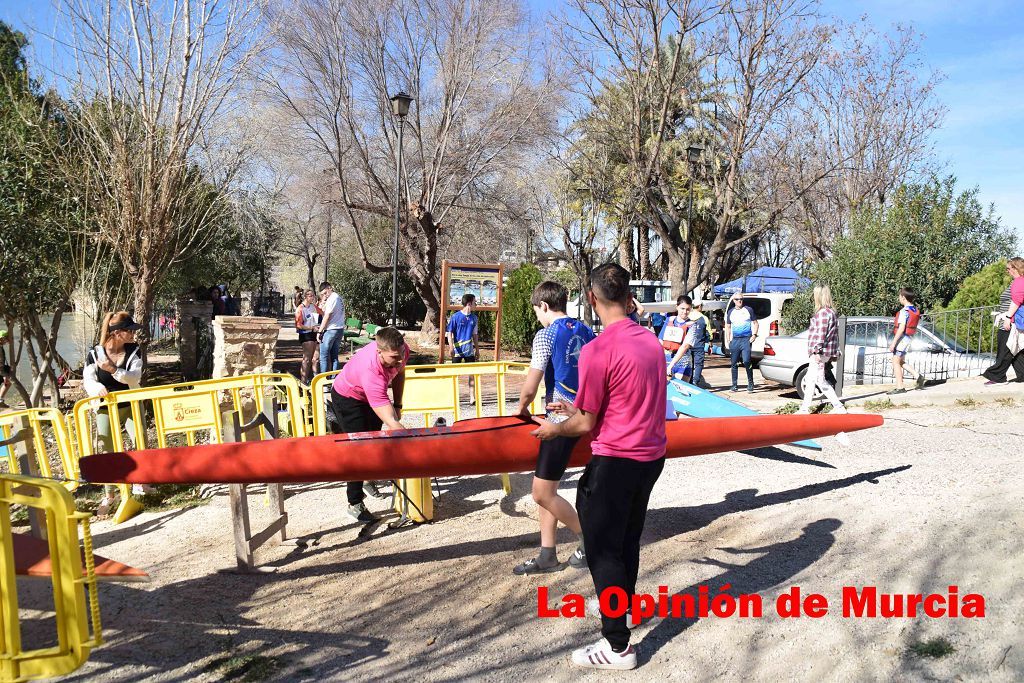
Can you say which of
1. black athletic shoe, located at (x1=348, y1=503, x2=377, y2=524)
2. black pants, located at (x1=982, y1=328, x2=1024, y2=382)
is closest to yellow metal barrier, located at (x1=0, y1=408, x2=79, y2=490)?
black athletic shoe, located at (x1=348, y1=503, x2=377, y2=524)

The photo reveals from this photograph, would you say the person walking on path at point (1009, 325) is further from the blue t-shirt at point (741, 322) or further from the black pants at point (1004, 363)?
the blue t-shirt at point (741, 322)

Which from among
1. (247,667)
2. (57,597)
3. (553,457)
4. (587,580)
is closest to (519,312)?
(587,580)

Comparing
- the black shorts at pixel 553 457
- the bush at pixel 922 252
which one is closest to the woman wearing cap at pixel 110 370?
the black shorts at pixel 553 457

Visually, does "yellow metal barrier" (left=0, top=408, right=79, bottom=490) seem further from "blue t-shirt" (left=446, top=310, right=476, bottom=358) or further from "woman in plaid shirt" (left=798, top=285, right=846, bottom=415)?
"woman in plaid shirt" (left=798, top=285, right=846, bottom=415)

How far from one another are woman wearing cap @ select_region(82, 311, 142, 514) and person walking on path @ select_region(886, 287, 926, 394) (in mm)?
9382

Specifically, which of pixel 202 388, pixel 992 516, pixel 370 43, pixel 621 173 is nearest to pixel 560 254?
pixel 621 173

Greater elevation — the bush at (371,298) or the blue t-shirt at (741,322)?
the bush at (371,298)

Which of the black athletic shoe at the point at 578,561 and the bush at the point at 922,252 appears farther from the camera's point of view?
the bush at the point at 922,252

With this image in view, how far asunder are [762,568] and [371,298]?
2998 centimetres

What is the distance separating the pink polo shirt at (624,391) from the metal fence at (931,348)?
29.5 ft

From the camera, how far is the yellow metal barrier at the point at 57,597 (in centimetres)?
298

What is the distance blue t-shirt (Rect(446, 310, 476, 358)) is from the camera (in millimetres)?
11594

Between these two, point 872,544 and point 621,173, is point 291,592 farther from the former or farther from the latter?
point 621,173

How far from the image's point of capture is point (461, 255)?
3062 centimetres
